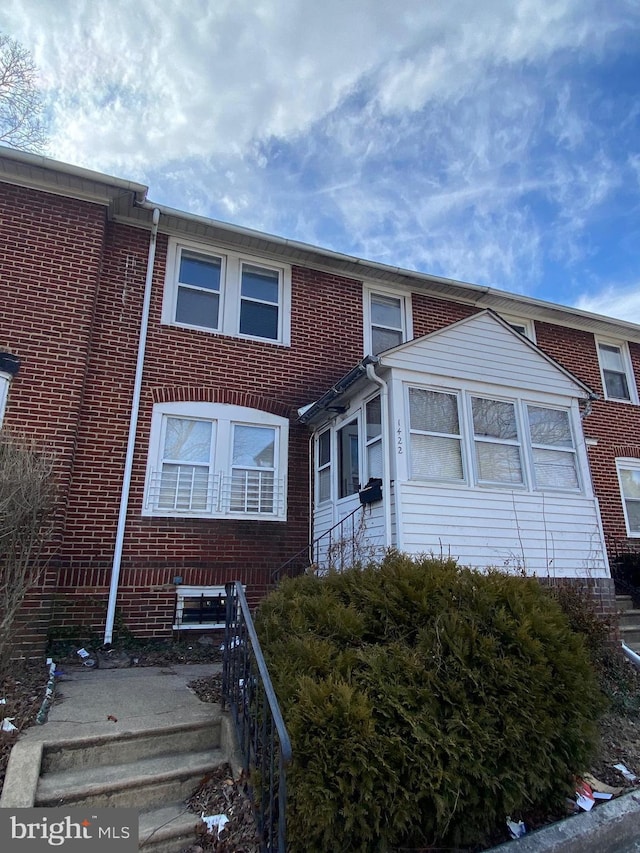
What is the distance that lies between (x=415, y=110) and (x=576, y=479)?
790cm

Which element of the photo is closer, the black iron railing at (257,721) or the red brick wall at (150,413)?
the black iron railing at (257,721)

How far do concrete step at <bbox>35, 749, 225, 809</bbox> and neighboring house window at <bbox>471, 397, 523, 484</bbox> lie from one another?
4.70 metres

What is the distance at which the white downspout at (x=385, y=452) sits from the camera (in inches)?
228

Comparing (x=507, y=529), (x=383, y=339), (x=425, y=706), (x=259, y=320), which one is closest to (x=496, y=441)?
(x=507, y=529)

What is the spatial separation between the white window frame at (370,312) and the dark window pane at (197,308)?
281 cm

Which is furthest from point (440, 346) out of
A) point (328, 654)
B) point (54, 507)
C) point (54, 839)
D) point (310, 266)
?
point (54, 839)

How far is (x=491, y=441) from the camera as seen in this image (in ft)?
21.7

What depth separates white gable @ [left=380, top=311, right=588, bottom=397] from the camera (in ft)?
21.2

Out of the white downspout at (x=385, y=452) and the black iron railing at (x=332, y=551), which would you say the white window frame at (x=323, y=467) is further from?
the white downspout at (x=385, y=452)

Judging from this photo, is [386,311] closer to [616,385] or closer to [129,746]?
[616,385]

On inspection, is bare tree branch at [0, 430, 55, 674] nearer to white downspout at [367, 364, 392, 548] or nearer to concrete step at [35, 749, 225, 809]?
concrete step at [35, 749, 225, 809]

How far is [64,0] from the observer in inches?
293

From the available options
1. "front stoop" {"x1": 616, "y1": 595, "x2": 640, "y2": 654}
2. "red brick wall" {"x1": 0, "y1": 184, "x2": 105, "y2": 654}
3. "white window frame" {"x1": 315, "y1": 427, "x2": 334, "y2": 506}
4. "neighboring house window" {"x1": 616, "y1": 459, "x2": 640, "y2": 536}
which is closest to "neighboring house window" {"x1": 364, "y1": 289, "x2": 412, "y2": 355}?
"white window frame" {"x1": 315, "y1": 427, "x2": 334, "y2": 506}

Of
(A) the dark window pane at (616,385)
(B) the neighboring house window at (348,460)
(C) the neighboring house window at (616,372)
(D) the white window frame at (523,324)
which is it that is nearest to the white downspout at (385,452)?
(B) the neighboring house window at (348,460)
